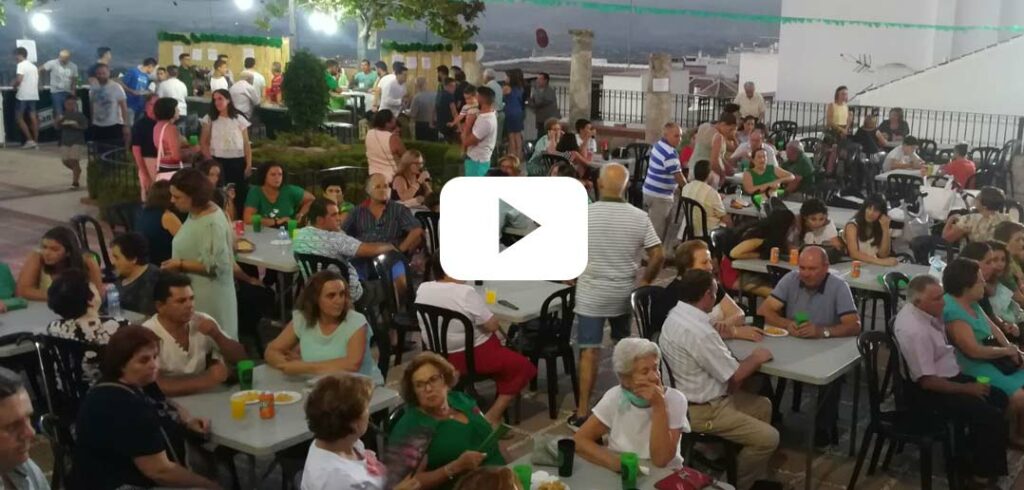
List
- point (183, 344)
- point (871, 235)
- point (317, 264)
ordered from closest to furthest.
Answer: point (183, 344)
point (317, 264)
point (871, 235)

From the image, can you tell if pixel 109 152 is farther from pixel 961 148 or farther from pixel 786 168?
pixel 961 148

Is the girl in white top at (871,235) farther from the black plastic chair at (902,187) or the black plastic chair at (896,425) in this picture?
the black plastic chair at (902,187)

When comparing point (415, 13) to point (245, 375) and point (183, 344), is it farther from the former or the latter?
point (245, 375)

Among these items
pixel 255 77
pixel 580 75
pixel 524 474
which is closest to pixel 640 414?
Answer: pixel 524 474

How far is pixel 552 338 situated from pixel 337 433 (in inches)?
82.2

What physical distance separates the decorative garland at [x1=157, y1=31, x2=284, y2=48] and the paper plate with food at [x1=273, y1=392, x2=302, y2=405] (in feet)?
42.7

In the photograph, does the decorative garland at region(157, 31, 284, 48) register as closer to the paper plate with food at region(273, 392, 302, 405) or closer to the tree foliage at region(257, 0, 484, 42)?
the tree foliage at region(257, 0, 484, 42)

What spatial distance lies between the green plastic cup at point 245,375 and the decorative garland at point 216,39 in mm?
12883

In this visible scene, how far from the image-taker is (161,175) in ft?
23.5

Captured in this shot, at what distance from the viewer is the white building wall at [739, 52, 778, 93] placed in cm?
2038

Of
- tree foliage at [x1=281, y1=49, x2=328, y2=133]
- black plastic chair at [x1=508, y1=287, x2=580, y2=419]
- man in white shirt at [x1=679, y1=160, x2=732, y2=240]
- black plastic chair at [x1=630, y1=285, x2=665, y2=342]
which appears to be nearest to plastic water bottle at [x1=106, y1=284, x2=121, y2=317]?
black plastic chair at [x1=508, y1=287, x2=580, y2=419]

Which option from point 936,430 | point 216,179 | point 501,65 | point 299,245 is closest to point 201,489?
point 299,245

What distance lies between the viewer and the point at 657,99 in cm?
1373

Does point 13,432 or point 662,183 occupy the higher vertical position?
point 662,183
